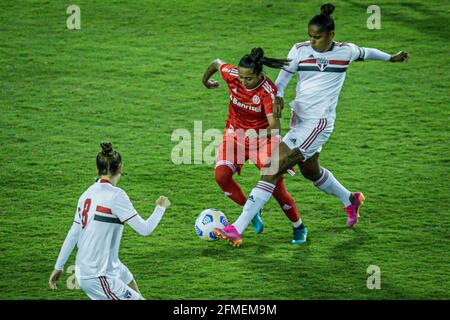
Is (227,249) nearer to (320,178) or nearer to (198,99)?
(320,178)

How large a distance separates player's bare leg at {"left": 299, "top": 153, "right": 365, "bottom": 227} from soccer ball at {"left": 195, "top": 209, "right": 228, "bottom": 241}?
991mm

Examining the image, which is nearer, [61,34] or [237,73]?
[237,73]

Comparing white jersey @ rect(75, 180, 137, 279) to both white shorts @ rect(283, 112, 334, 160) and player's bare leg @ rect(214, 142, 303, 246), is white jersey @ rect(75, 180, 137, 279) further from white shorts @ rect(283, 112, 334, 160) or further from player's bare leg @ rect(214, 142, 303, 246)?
white shorts @ rect(283, 112, 334, 160)

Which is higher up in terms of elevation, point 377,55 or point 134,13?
point 134,13

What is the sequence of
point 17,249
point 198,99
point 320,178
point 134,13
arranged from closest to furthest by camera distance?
1. point 17,249
2. point 320,178
3. point 198,99
4. point 134,13

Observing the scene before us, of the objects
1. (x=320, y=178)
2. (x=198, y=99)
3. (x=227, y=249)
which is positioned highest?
(x=198, y=99)

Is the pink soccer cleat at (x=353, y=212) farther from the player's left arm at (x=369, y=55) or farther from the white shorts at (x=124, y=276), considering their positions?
the white shorts at (x=124, y=276)

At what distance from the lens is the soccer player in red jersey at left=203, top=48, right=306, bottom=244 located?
797 centimetres

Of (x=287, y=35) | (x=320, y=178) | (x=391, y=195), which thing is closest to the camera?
(x=320, y=178)

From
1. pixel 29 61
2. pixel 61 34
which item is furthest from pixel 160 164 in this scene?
pixel 61 34

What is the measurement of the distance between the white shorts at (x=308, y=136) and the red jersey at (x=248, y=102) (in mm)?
321

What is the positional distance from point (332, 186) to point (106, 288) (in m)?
3.07

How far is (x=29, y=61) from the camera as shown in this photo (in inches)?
504

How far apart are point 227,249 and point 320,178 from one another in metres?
1.18
